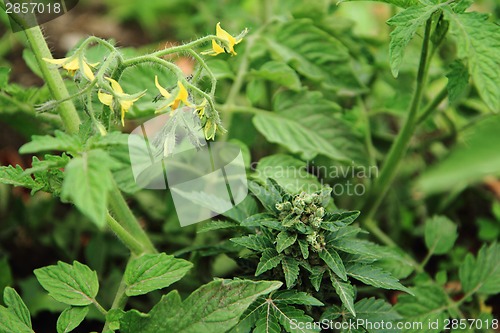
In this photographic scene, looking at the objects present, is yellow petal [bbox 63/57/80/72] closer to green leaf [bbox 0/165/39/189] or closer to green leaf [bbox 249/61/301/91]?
green leaf [bbox 0/165/39/189]

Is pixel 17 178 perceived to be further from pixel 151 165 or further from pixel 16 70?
pixel 16 70

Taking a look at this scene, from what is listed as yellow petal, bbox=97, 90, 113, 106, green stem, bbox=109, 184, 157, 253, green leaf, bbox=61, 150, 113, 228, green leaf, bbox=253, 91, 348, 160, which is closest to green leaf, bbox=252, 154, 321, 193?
green leaf, bbox=253, 91, 348, 160

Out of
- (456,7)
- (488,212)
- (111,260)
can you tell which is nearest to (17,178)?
(111,260)

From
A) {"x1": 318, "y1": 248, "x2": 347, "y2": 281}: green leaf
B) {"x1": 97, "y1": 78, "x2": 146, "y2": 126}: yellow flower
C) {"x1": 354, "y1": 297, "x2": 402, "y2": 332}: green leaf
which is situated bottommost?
{"x1": 354, "y1": 297, "x2": 402, "y2": 332}: green leaf

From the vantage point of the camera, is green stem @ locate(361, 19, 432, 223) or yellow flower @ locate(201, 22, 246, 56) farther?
green stem @ locate(361, 19, 432, 223)

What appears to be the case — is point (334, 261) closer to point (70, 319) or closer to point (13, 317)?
point (70, 319)

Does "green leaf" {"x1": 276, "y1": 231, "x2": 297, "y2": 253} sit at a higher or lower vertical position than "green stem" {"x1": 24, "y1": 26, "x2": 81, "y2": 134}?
lower

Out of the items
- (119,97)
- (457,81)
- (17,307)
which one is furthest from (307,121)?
(17,307)

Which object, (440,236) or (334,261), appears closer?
(334,261)
